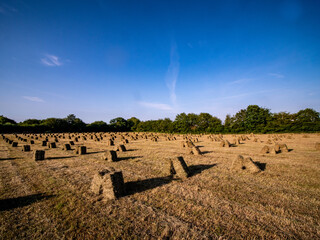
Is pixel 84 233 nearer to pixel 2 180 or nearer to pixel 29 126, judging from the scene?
pixel 2 180

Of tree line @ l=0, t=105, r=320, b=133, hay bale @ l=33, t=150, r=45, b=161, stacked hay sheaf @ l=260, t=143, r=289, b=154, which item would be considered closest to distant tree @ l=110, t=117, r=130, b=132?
tree line @ l=0, t=105, r=320, b=133

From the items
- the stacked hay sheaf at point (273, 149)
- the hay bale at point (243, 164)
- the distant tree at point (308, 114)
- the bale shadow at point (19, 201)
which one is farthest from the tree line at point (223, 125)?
the bale shadow at point (19, 201)

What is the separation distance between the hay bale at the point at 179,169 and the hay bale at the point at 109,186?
3139mm

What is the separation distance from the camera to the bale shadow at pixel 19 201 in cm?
487

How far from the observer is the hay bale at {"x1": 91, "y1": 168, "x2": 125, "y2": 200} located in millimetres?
5453

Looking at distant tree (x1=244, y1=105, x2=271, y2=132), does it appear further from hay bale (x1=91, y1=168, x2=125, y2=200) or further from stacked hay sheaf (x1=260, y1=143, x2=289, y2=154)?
hay bale (x1=91, y1=168, x2=125, y2=200)

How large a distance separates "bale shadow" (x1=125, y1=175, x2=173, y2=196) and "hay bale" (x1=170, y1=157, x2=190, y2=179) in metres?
0.50

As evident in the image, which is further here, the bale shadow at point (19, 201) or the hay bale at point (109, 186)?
the hay bale at point (109, 186)

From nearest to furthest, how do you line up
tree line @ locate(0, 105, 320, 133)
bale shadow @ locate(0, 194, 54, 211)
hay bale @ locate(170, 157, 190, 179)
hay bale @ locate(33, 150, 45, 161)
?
bale shadow @ locate(0, 194, 54, 211) < hay bale @ locate(170, 157, 190, 179) < hay bale @ locate(33, 150, 45, 161) < tree line @ locate(0, 105, 320, 133)

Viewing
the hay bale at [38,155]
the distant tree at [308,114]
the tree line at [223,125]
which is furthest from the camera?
the distant tree at [308,114]

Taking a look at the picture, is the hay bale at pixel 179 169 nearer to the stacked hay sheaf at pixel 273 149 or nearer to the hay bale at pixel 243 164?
the hay bale at pixel 243 164

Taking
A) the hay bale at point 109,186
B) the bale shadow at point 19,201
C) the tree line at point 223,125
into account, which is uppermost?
the tree line at point 223,125

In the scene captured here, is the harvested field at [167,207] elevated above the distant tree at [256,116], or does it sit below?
below

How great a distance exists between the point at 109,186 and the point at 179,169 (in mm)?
3762
